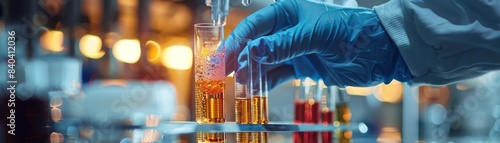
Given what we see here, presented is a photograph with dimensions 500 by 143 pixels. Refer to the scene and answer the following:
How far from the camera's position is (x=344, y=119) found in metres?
2.04

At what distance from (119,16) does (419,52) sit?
883 mm


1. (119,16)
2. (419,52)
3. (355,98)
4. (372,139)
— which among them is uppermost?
(119,16)

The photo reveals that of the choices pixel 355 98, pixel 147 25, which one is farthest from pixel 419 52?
pixel 147 25

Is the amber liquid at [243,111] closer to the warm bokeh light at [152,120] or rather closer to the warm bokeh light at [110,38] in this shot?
the warm bokeh light at [152,120]

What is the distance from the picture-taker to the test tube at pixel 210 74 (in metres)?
1.61

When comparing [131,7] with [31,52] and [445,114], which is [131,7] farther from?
[445,114]

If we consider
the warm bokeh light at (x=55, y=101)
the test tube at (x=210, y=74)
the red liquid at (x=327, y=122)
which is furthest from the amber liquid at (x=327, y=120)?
the warm bokeh light at (x=55, y=101)

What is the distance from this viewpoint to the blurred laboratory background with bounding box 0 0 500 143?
1.81 meters

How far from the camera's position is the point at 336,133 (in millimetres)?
1988

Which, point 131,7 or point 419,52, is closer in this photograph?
point 419,52

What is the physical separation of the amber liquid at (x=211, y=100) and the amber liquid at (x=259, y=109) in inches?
3.6

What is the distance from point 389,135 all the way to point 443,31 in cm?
56

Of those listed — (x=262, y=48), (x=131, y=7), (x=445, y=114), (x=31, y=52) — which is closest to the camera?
(x=262, y=48)

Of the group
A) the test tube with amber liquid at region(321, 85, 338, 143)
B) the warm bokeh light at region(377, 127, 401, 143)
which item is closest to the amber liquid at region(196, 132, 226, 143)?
the test tube with amber liquid at region(321, 85, 338, 143)
